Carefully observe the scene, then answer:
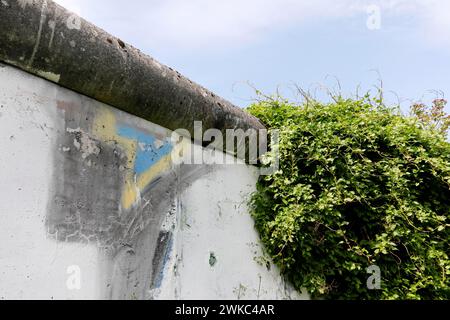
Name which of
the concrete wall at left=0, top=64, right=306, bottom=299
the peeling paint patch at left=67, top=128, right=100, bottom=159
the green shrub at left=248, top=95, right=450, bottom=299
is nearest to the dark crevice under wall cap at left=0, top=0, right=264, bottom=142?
the concrete wall at left=0, top=64, right=306, bottom=299

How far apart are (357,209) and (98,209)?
8.00 feet

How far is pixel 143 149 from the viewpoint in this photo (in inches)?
107

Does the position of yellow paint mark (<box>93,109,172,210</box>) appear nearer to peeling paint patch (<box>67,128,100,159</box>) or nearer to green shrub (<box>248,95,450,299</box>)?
peeling paint patch (<box>67,128,100,159</box>)

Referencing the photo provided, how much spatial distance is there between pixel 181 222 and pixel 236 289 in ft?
2.62

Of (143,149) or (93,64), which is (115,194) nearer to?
(143,149)

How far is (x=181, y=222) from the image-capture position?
2941 millimetres

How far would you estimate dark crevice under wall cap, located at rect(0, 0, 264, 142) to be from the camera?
6.60 ft

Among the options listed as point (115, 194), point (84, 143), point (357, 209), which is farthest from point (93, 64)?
point (357, 209)

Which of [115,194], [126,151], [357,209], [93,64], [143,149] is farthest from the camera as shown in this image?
[357,209]

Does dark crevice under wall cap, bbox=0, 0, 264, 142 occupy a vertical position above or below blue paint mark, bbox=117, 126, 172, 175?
above

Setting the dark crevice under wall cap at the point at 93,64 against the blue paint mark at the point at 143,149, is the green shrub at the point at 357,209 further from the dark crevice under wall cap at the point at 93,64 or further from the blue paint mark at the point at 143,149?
the blue paint mark at the point at 143,149

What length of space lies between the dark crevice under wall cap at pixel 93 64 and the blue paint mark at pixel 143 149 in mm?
125

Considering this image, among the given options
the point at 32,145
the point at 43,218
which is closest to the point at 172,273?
the point at 43,218

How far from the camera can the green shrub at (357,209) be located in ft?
11.9
